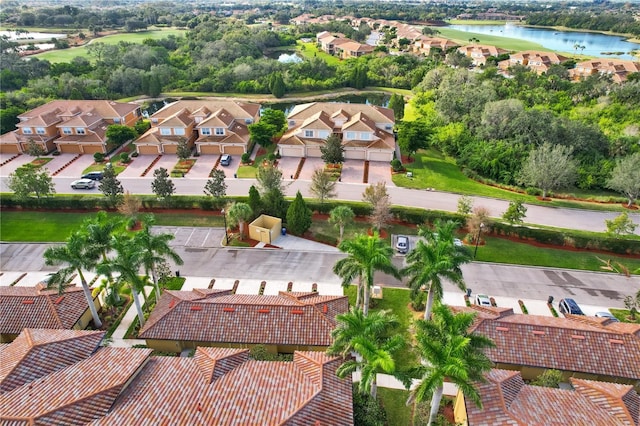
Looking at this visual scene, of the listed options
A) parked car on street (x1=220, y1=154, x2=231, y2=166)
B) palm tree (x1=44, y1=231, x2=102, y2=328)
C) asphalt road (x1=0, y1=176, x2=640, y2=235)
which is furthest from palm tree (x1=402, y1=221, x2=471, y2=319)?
parked car on street (x1=220, y1=154, x2=231, y2=166)

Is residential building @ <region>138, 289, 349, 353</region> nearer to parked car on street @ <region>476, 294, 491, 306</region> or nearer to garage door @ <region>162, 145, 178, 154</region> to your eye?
parked car on street @ <region>476, 294, 491, 306</region>

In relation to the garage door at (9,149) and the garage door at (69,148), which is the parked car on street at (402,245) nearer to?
the garage door at (69,148)

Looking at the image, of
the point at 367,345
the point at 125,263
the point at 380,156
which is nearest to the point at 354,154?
the point at 380,156

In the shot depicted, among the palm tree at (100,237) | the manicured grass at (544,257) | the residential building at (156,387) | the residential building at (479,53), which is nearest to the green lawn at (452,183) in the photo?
the manicured grass at (544,257)

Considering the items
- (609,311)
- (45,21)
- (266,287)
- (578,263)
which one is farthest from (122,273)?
(45,21)

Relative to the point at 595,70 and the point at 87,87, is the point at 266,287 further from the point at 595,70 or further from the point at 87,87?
the point at 595,70

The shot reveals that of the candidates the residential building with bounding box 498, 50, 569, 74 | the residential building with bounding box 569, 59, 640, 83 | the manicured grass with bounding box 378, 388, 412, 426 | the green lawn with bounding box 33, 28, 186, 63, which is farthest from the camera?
the green lawn with bounding box 33, 28, 186, 63
